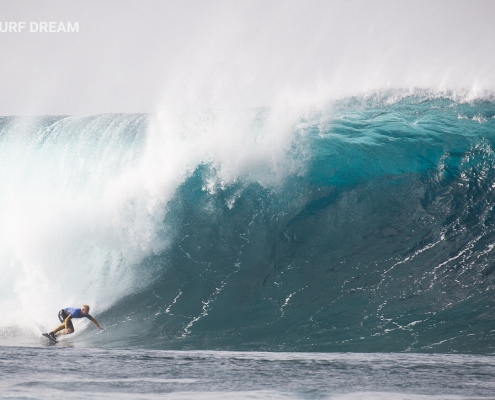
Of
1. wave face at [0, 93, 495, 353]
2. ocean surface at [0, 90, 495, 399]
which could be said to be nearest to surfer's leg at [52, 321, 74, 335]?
ocean surface at [0, 90, 495, 399]

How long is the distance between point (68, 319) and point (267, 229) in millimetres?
4929

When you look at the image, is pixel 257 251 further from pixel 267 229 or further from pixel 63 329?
pixel 63 329

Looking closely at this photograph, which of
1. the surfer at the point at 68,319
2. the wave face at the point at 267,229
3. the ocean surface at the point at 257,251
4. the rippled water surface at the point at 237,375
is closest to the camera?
the rippled water surface at the point at 237,375

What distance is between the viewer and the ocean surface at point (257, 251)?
6500 mm

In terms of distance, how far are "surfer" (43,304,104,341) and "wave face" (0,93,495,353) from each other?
1.51ft

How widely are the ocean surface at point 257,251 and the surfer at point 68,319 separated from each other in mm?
262

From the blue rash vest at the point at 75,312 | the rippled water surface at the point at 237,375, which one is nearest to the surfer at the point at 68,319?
the blue rash vest at the point at 75,312

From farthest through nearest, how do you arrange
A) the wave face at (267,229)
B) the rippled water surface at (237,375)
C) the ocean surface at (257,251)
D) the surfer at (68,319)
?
the wave face at (267,229)
the surfer at (68,319)
the ocean surface at (257,251)
the rippled water surface at (237,375)

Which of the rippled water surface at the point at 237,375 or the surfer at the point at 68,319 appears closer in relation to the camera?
the rippled water surface at the point at 237,375

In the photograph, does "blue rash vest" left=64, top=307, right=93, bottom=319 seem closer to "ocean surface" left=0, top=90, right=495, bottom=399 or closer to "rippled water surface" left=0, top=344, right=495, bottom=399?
"ocean surface" left=0, top=90, right=495, bottom=399

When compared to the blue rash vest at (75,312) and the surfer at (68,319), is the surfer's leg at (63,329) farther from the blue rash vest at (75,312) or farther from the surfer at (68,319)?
the blue rash vest at (75,312)

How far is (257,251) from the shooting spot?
11891mm

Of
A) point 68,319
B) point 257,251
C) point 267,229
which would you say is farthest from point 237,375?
point 267,229

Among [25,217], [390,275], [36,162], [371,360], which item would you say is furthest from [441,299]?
[36,162]
